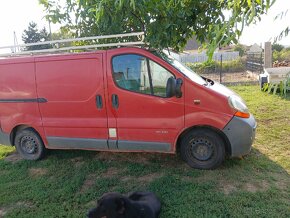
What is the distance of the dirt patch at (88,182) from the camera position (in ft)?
13.6

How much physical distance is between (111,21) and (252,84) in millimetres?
9903

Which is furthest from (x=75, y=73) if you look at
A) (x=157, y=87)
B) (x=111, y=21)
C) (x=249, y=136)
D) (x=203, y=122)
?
(x=249, y=136)

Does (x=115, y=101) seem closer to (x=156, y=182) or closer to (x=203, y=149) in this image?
(x=156, y=182)

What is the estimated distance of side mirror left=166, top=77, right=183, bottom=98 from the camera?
4176 mm

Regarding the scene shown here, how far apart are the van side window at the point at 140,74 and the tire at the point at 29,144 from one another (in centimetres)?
201

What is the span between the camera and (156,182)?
13.4 ft

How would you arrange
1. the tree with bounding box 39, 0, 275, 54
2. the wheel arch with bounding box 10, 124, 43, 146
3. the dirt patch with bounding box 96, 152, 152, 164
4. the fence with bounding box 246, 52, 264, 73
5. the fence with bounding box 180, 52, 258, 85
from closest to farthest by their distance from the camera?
1. the tree with bounding box 39, 0, 275, 54
2. the dirt patch with bounding box 96, 152, 152, 164
3. the wheel arch with bounding box 10, 124, 43, 146
4. the fence with bounding box 180, 52, 258, 85
5. the fence with bounding box 246, 52, 264, 73

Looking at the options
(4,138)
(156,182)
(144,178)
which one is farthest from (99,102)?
(4,138)

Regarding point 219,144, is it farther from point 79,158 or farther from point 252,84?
point 252,84

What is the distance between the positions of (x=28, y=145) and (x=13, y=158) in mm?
587

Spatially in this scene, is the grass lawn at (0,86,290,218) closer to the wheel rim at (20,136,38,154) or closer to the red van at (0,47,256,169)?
the wheel rim at (20,136,38,154)

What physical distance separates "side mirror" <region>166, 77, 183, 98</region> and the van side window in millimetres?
143

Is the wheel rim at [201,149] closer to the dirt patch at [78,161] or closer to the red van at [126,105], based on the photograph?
the red van at [126,105]

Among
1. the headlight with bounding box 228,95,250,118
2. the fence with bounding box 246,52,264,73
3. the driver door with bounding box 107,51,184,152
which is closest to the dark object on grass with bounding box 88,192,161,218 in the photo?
the driver door with bounding box 107,51,184,152
